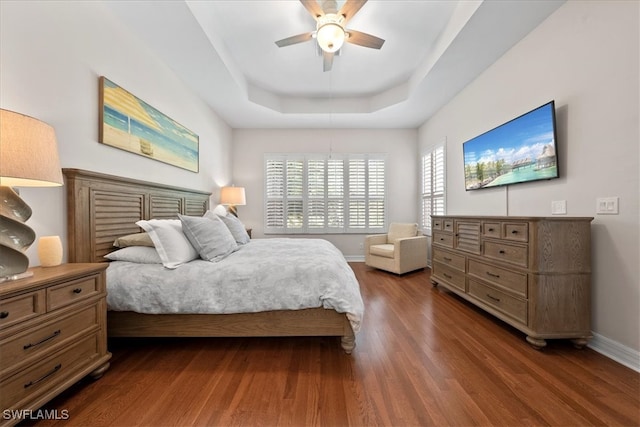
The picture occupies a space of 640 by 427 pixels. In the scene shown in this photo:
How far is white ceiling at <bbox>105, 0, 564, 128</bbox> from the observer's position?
7.68 ft

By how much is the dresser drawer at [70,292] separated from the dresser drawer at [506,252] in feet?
10.0

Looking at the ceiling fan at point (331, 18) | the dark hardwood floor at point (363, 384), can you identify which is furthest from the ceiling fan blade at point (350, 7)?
the dark hardwood floor at point (363, 384)

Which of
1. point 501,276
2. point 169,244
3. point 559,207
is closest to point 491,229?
point 501,276

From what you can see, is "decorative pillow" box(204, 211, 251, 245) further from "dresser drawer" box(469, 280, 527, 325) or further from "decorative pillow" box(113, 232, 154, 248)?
"dresser drawer" box(469, 280, 527, 325)

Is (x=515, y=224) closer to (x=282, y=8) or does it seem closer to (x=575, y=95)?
(x=575, y=95)

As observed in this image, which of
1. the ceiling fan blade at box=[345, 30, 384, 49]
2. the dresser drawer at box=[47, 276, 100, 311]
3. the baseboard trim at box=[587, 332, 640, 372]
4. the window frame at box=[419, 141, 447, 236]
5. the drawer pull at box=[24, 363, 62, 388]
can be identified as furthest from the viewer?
the window frame at box=[419, 141, 447, 236]

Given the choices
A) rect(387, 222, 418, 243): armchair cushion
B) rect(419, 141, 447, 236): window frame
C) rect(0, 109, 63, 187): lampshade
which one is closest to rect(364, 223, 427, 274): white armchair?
rect(387, 222, 418, 243): armchair cushion

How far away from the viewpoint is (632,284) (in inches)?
68.0

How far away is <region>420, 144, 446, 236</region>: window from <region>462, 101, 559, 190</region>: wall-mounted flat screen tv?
1.00 meters

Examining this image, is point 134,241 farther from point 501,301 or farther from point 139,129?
point 501,301

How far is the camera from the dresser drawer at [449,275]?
2.84 m

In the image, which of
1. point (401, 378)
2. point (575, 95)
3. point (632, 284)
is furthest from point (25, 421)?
point (575, 95)

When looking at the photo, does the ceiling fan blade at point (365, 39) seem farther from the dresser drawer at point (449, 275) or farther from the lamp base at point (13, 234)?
the lamp base at point (13, 234)

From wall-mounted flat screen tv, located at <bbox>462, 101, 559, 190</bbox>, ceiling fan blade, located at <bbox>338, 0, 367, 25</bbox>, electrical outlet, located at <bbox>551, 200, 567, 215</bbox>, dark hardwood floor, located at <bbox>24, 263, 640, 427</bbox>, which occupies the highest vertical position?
ceiling fan blade, located at <bbox>338, 0, 367, 25</bbox>
